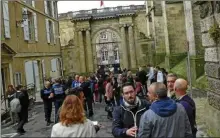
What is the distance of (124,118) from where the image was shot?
5.25m

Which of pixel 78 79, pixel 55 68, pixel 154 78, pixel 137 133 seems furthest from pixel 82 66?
pixel 137 133

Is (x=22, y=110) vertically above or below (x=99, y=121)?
above

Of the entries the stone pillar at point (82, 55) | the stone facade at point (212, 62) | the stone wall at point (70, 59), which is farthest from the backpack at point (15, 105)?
the stone pillar at point (82, 55)

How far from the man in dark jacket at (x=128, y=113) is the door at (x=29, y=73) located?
17768 mm

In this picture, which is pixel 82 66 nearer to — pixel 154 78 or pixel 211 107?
pixel 154 78

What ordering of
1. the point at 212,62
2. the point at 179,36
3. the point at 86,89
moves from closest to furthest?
the point at 212,62
the point at 86,89
the point at 179,36

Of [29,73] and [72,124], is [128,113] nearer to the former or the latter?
[72,124]

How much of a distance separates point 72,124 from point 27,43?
64.5 ft

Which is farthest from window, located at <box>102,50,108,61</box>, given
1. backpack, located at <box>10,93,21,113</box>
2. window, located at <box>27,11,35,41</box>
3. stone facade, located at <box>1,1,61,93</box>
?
backpack, located at <box>10,93,21,113</box>

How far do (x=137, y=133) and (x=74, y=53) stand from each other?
33394mm

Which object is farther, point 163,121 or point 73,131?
point 163,121

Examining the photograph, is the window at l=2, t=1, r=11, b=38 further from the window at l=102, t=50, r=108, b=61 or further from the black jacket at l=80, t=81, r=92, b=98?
the window at l=102, t=50, r=108, b=61

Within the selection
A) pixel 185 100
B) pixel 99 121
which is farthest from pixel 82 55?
pixel 185 100

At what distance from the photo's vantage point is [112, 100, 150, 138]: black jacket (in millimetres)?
5199
